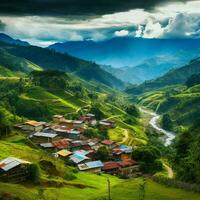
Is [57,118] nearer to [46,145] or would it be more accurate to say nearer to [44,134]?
[44,134]

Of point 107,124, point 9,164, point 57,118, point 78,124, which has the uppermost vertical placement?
point 9,164

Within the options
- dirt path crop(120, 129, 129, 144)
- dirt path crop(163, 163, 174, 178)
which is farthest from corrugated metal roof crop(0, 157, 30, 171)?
dirt path crop(120, 129, 129, 144)

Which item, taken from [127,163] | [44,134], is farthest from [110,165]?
[44,134]

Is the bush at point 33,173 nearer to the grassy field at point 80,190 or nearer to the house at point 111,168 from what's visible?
the grassy field at point 80,190

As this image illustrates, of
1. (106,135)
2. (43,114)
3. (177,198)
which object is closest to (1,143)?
(177,198)

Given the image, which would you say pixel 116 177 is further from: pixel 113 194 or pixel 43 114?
pixel 43 114

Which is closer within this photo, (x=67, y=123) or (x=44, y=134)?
(x=44, y=134)

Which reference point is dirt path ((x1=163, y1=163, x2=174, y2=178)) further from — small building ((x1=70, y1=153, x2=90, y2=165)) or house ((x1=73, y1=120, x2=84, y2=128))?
house ((x1=73, y1=120, x2=84, y2=128))
